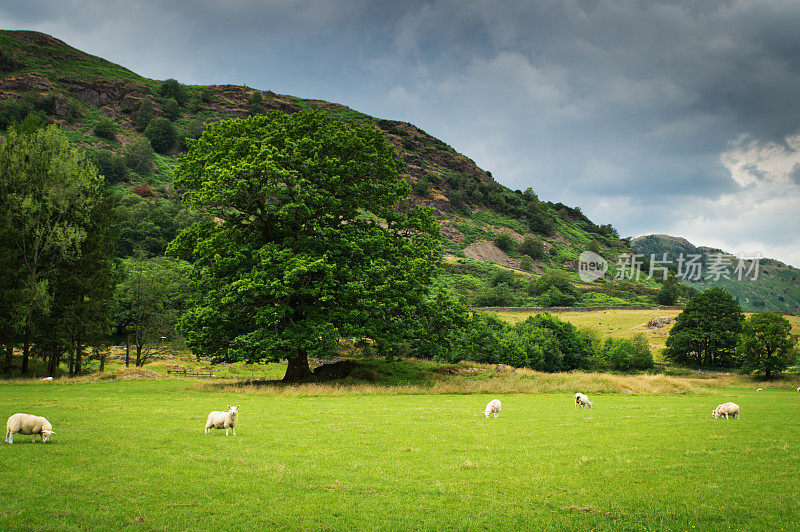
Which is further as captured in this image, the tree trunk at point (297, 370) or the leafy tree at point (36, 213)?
the leafy tree at point (36, 213)

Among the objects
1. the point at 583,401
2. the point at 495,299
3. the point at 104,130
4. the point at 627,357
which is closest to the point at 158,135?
the point at 104,130

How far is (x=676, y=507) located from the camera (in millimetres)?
9000

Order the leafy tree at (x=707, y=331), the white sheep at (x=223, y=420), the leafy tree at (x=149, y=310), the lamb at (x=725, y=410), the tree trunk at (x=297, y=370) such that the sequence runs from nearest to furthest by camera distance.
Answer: the white sheep at (x=223, y=420), the lamb at (x=725, y=410), the tree trunk at (x=297, y=370), the leafy tree at (x=149, y=310), the leafy tree at (x=707, y=331)

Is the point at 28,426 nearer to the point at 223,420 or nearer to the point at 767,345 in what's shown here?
the point at 223,420

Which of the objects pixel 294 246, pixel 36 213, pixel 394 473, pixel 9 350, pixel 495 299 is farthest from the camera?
pixel 495 299

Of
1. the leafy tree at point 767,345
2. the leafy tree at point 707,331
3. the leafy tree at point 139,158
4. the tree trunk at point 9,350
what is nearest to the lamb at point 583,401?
the tree trunk at point 9,350

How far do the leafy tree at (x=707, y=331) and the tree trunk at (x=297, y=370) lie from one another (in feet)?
227

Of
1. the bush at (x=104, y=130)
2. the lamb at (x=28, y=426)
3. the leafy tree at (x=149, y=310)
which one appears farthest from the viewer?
the bush at (x=104, y=130)

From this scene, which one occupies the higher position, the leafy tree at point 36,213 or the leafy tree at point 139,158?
the leafy tree at point 139,158

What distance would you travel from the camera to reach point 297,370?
115 feet

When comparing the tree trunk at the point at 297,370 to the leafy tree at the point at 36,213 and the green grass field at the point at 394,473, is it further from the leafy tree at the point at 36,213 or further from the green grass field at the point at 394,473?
the leafy tree at the point at 36,213

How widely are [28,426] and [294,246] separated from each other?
2232cm

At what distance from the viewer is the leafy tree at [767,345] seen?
61.3 m

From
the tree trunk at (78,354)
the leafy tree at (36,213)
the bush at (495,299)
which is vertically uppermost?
the leafy tree at (36,213)
